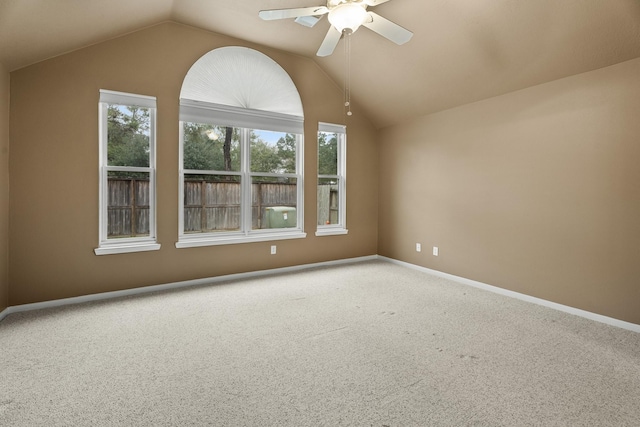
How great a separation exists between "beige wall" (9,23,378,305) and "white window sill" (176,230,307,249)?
0.28 feet

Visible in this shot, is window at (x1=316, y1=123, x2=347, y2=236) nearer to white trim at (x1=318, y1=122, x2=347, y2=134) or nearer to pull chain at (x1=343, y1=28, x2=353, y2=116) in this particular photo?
white trim at (x1=318, y1=122, x2=347, y2=134)

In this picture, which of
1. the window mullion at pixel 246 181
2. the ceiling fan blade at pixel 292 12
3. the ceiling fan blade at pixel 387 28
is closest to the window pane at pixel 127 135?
the window mullion at pixel 246 181

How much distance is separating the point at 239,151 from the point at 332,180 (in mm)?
1609

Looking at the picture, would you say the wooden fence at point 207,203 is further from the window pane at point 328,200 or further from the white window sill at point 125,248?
the white window sill at point 125,248

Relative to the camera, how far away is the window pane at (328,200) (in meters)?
5.14

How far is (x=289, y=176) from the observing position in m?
4.72

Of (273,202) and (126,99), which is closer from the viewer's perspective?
(126,99)

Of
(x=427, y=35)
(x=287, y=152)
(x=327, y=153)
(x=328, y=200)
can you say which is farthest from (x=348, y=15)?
(x=328, y=200)

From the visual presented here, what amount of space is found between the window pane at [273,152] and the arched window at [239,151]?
0.05 feet

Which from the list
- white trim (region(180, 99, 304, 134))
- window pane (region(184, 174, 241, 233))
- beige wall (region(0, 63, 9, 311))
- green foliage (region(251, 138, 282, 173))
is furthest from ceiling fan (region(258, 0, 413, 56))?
beige wall (region(0, 63, 9, 311))

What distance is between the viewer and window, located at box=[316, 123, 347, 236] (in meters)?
5.09

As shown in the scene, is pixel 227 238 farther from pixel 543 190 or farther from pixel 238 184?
pixel 543 190

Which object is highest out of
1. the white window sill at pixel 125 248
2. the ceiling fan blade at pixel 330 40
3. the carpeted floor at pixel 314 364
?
the ceiling fan blade at pixel 330 40

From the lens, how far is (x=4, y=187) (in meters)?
2.93
